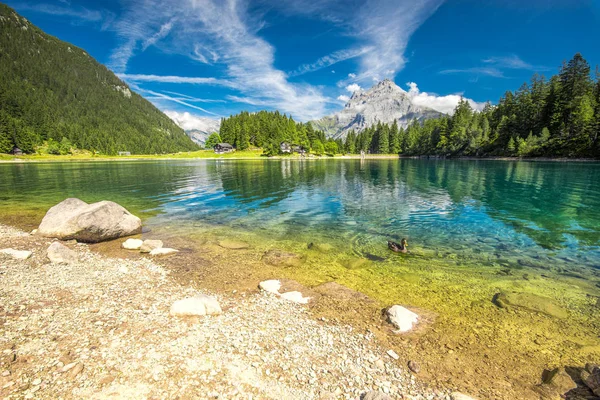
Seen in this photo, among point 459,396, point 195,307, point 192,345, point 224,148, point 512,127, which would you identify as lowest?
point 459,396

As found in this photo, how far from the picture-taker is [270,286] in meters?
11.2

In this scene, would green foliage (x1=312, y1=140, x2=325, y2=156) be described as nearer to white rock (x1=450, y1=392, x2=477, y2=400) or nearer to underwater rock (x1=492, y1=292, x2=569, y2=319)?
underwater rock (x1=492, y1=292, x2=569, y2=319)

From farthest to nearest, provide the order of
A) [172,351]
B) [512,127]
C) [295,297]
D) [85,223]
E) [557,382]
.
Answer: [512,127]
[85,223]
[295,297]
[172,351]
[557,382]

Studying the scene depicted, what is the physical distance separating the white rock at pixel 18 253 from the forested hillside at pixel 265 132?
15111 cm

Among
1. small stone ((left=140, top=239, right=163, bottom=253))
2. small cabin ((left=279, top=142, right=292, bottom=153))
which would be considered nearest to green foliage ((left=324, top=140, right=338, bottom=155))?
small cabin ((left=279, top=142, right=292, bottom=153))

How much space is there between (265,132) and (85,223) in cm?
16899

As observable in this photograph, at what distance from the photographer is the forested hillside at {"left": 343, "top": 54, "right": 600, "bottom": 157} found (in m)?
99.3

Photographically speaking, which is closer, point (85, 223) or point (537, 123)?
point (85, 223)

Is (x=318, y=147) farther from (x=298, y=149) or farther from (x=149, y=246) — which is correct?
(x=149, y=246)

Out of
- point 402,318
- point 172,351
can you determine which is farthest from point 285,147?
point 172,351

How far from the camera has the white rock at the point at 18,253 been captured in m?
13.2

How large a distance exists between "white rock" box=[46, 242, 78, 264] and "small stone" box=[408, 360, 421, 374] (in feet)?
51.3

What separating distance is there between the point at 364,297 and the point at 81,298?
1061cm

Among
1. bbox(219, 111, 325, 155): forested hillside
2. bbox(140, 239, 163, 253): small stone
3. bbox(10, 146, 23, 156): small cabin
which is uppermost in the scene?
bbox(219, 111, 325, 155): forested hillside
